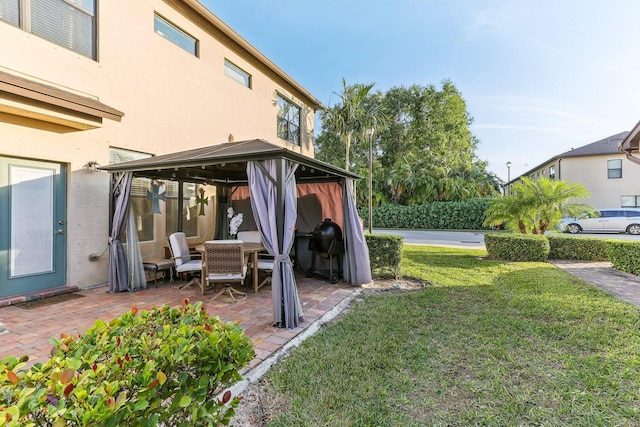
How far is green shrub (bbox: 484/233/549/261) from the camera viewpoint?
31.0ft

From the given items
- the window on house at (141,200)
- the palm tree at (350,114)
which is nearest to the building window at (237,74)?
the window on house at (141,200)

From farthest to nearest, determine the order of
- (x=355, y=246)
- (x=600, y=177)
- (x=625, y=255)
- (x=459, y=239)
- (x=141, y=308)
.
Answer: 1. (x=600, y=177)
2. (x=459, y=239)
3. (x=625, y=255)
4. (x=355, y=246)
5. (x=141, y=308)

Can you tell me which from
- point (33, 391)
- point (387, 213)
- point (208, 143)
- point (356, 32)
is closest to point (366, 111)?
A: point (356, 32)

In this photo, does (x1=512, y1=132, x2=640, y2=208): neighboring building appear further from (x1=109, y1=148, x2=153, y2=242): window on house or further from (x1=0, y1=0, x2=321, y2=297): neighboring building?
(x1=109, y1=148, x2=153, y2=242): window on house

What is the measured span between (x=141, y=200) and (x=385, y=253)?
585 cm

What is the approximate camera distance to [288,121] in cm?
1312

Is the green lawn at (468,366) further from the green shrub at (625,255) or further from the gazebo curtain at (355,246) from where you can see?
the green shrub at (625,255)

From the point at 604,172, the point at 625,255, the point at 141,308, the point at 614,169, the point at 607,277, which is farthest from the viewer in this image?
the point at 604,172

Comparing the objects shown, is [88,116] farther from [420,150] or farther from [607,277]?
[420,150]

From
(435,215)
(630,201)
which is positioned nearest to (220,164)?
(435,215)

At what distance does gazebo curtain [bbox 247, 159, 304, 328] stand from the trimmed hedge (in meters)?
19.9

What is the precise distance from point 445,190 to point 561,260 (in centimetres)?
1373

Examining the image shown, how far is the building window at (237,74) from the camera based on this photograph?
9.76m

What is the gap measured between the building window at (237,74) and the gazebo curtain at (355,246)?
613 centimetres
